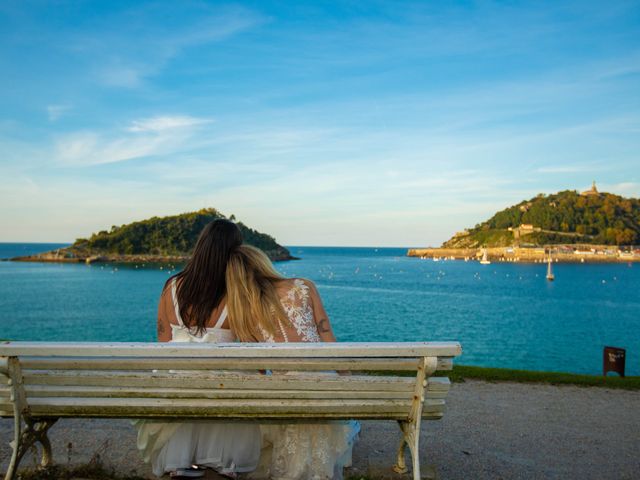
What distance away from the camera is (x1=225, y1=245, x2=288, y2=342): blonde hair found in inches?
148

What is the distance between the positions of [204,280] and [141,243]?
511ft

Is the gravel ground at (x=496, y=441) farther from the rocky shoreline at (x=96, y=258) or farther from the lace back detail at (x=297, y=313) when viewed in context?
the rocky shoreline at (x=96, y=258)

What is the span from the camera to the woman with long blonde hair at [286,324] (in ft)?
12.4

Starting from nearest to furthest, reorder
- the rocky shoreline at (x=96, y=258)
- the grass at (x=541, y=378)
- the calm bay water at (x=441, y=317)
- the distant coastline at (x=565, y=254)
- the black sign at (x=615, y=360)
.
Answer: the grass at (x=541, y=378), the black sign at (x=615, y=360), the calm bay water at (x=441, y=317), the rocky shoreline at (x=96, y=258), the distant coastline at (x=565, y=254)

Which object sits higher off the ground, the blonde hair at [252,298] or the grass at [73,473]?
the blonde hair at [252,298]

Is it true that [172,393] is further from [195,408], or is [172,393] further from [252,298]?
[252,298]

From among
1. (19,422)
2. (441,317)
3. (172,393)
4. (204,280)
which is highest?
(204,280)

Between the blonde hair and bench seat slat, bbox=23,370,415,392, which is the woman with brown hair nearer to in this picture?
the blonde hair

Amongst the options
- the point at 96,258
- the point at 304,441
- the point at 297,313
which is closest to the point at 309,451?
the point at 304,441

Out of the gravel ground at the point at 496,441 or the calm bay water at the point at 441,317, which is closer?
the gravel ground at the point at 496,441

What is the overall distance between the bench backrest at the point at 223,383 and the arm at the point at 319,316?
12.5 inches

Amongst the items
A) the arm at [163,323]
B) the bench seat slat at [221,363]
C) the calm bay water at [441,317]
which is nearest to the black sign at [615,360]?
the bench seat slat at [221,363]

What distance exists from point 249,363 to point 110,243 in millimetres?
159887

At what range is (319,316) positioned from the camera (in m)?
3.84
